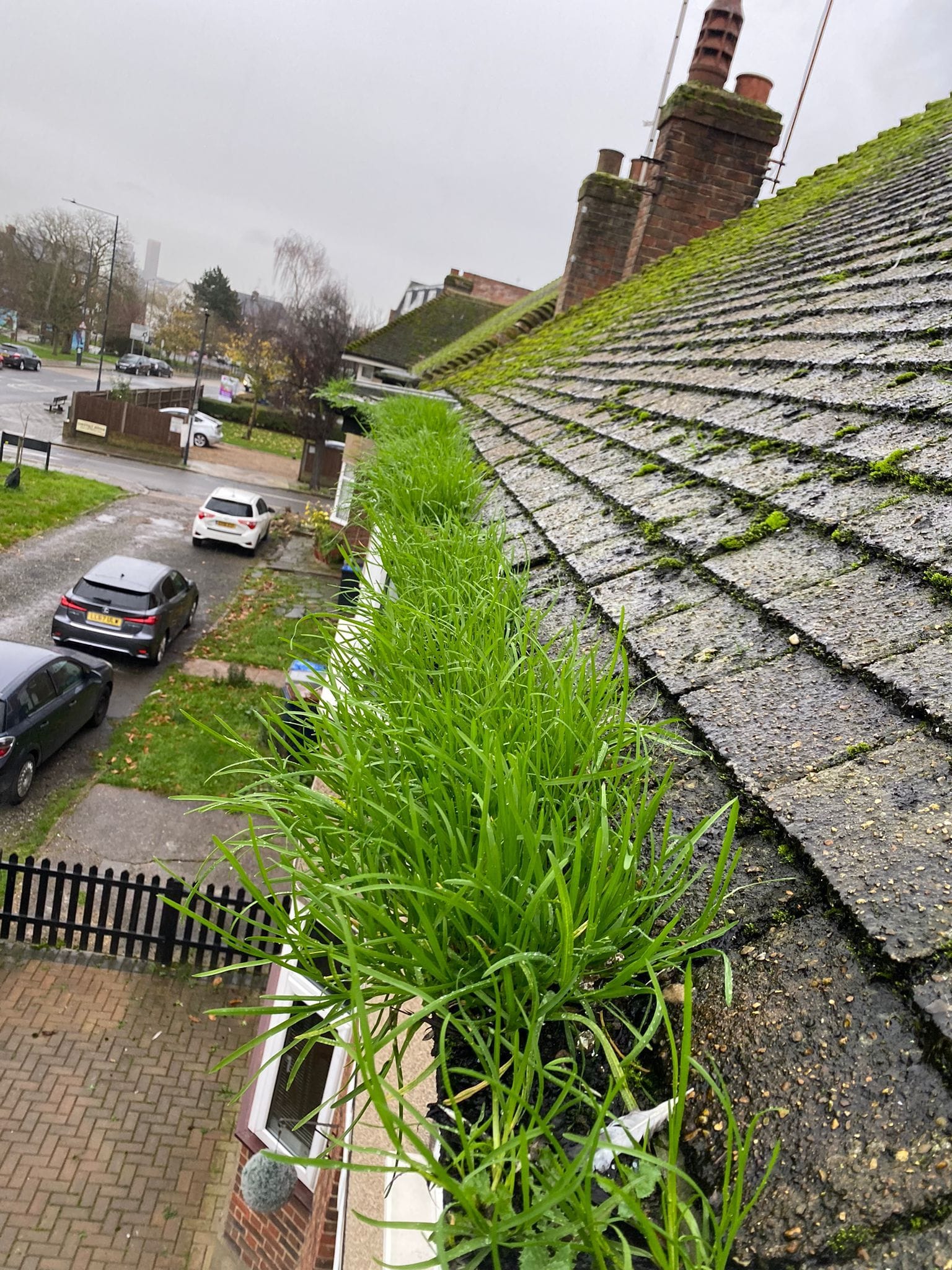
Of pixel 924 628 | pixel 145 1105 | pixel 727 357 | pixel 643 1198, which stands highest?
pixel 727 357

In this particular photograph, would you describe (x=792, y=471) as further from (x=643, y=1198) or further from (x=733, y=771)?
(x=643, y=1198)

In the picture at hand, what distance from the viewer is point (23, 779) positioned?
10.3 metres

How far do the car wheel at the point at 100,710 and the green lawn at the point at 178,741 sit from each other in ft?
0.93

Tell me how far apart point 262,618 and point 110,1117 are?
12.9 meters

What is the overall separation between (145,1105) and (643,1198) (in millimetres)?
7581

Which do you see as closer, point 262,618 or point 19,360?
point 262,618

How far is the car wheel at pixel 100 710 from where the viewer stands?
12469 mm

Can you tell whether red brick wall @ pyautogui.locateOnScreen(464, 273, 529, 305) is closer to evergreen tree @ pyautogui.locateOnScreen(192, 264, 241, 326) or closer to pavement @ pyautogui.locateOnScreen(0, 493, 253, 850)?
pavement @ pyautogui.locateOnScreen(0, 493, 253, 850)

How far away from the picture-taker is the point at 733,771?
1.48 m

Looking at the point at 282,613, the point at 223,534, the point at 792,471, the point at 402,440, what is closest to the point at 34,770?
the point at 402,440

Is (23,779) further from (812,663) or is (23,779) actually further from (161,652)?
(812,663)

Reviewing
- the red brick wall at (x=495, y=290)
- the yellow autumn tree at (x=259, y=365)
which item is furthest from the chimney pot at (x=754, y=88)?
the yellow autumn tree at (x=259, y=365)

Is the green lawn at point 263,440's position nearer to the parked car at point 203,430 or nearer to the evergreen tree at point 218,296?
the parked car at point 203,430

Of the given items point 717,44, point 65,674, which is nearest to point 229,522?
point 65,674
